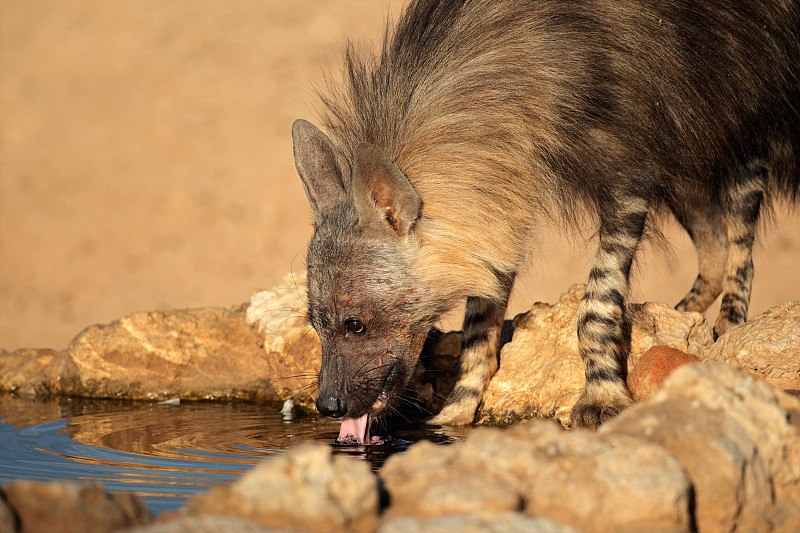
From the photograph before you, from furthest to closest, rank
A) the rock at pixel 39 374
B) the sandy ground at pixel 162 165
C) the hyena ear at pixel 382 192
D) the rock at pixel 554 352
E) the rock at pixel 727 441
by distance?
the sandy ground at pixel 162 165 < the rock at pixel 39 374 < the rock at pixel 554 352 < the hyena ear at pixel 382 192 < the rock at pixel 727 441

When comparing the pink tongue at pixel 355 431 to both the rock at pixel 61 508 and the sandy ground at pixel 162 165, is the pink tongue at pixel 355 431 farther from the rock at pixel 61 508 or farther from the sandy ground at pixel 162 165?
the rock at pixel 61 508

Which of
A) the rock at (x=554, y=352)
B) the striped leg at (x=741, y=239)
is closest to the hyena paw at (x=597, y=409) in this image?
the rock at (x=554, y=352)

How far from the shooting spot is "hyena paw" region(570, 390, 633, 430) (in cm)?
399

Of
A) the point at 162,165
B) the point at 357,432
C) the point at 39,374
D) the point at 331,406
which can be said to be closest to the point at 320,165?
the point at 331,406

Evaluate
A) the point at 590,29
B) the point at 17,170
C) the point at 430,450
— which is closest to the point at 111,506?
the point at 430,450

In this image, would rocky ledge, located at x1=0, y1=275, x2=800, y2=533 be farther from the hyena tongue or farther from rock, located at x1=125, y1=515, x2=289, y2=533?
→ the hyena tongue

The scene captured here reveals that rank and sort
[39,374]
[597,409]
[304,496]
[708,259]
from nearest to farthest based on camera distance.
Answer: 1. [304,496]
2. [597,409]
3. [39,374]
4. [708,259]

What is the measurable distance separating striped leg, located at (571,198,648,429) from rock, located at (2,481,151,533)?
2.26 m

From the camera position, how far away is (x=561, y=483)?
229cm

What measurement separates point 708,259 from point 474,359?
5.38ft

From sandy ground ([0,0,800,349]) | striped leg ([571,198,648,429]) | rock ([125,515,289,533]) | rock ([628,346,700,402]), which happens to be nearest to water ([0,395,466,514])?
striped leg ([571,198,648,429])

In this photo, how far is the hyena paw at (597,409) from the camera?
3.99 m

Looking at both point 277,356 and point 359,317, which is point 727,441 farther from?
point 277,356

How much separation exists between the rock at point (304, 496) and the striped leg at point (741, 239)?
126 inches
